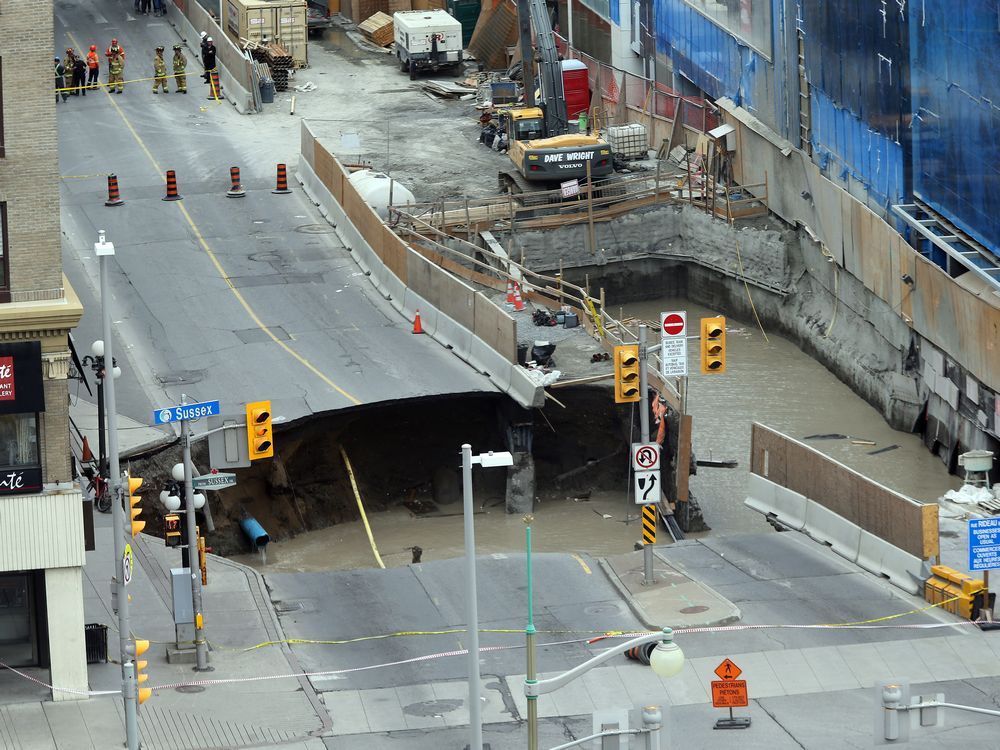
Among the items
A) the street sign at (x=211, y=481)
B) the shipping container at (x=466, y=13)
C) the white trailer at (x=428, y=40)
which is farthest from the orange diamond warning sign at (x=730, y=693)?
the shipping container at (x=466, y=13)

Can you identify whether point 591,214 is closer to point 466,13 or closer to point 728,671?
point 466,13

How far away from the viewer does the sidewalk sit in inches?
1220

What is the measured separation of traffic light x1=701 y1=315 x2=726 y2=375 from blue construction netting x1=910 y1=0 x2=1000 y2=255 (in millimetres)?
14247

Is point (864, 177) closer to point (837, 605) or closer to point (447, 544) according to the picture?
point (447, 544)

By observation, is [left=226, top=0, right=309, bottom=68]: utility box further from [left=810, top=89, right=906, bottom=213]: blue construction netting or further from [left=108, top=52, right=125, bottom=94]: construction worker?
[left=810, top=89, right=906, bottom=213]: blue construction netting

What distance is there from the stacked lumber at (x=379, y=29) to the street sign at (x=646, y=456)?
52.5 meters

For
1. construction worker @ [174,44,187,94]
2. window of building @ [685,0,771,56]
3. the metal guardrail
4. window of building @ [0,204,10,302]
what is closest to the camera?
window of building @ [0,204,10,302]

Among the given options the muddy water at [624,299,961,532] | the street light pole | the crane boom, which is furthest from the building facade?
the crane boom

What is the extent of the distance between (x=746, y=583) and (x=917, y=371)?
Result: 1653 centimetres

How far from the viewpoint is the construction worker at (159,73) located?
7619 centimetres

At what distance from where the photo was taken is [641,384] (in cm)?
3616

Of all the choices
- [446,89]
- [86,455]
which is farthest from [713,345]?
[446,89]

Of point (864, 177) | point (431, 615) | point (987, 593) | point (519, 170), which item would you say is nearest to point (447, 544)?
point (431, 615)

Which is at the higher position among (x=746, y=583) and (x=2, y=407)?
(x=2, y=407)
